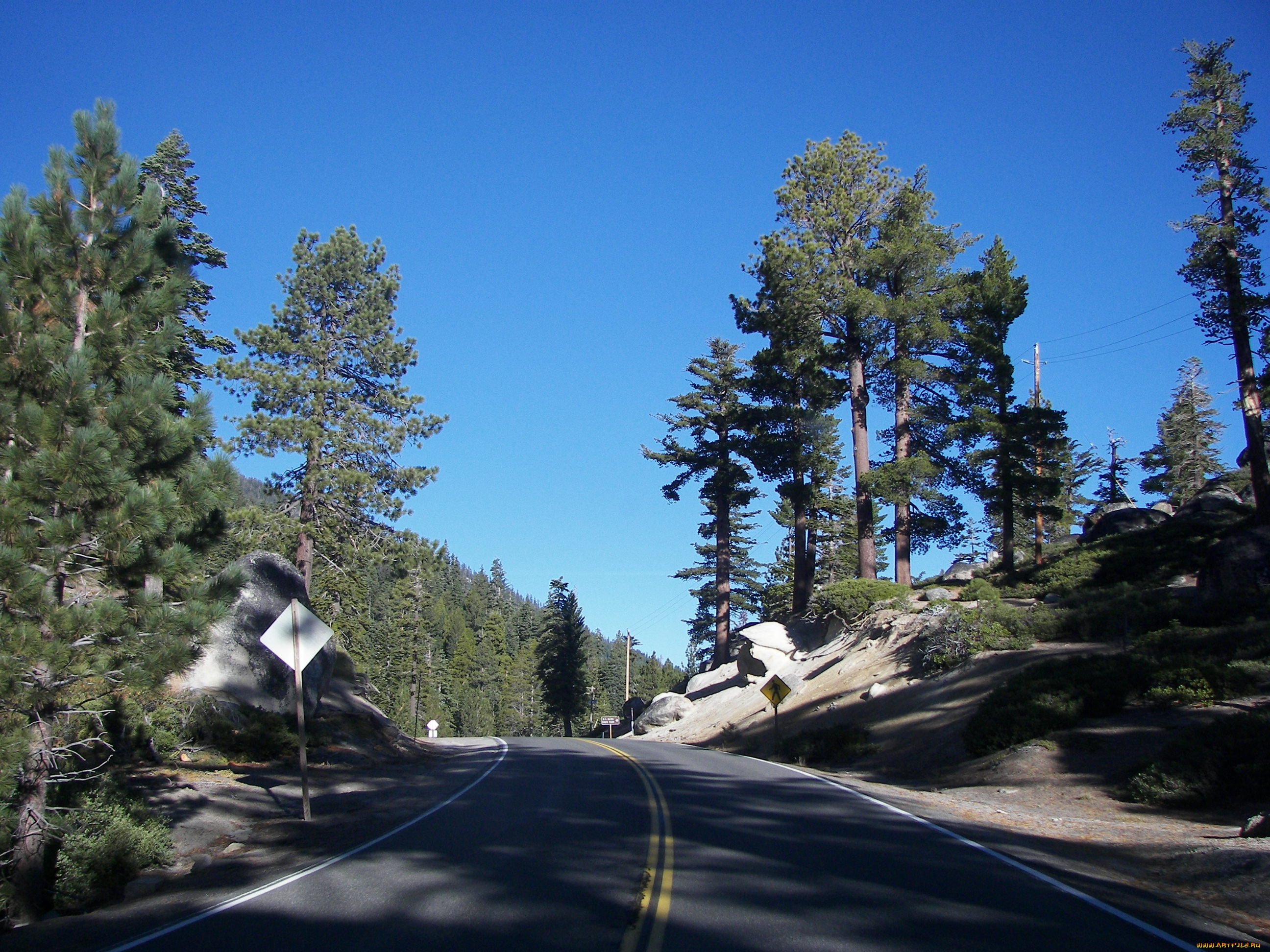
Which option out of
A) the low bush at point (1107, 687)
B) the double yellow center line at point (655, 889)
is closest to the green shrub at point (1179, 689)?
the low bush at point (1107, 687)

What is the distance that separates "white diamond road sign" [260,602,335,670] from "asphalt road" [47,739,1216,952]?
132 inches

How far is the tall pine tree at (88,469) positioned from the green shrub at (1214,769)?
14167 millimetres

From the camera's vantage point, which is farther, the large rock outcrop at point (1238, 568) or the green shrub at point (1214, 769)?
the large rock outcrop at point (1238, 568)

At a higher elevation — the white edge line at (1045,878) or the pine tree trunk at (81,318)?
the pine tree trunk at (81,318)

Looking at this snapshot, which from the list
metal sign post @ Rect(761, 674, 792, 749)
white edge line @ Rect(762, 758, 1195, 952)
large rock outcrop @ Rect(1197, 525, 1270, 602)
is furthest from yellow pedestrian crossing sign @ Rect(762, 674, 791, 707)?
large rock outcrop @ Rect(1197, 525, 1270, 602)

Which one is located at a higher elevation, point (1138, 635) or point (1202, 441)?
point (1202, 441)

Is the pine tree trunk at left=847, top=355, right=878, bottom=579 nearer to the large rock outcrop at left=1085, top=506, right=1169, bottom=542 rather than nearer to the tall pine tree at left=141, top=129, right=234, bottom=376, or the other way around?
the large rock outcrop at left=1085, top=506, right=1169, bottom=542

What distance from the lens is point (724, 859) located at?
8875 millimetres

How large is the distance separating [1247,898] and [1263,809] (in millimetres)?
4719

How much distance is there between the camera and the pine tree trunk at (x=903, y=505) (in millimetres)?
33188

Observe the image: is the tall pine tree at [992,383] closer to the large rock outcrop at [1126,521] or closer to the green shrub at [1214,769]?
the large rock outcrop at [1126,521]

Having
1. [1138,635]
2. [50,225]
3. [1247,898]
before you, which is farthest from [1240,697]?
[50,225]

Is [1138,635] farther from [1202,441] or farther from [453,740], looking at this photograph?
[1202,441]

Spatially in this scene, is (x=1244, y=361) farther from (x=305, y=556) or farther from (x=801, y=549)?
(x=305, y=556)
